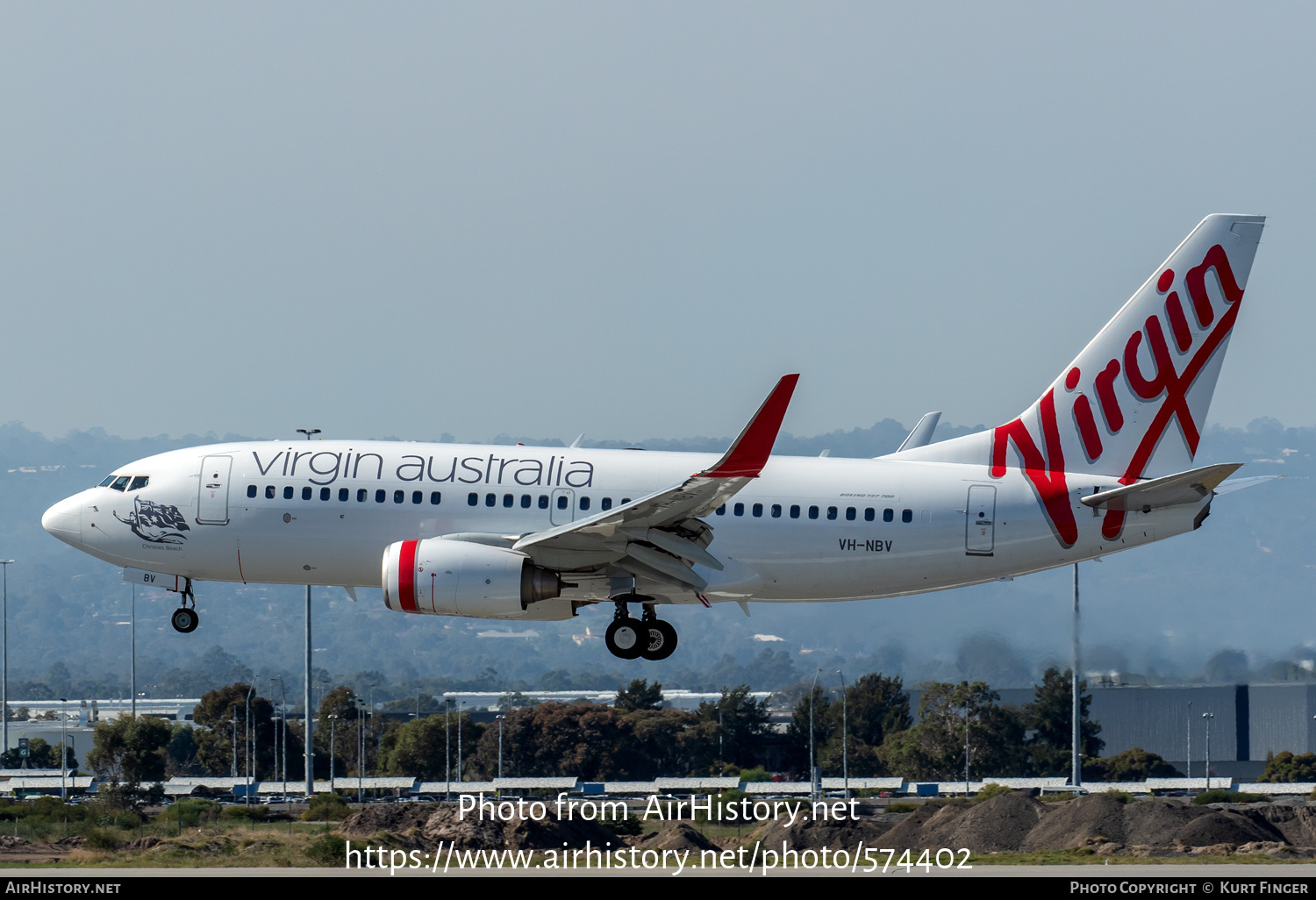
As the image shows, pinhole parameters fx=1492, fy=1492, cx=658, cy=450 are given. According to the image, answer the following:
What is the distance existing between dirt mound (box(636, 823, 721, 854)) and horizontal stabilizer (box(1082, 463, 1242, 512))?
17698 millimetres

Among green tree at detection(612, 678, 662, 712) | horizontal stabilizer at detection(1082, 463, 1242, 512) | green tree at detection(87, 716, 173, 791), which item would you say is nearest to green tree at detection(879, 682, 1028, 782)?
green tree at detection(612, 678, 662, 712)

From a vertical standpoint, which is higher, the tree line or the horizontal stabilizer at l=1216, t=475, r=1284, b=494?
the horizontal stabilizer at l=1216, t=475, r=1284, b=494

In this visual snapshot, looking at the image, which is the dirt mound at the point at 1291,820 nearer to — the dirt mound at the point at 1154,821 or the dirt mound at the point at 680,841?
the dirt mound at the point at 1154,821

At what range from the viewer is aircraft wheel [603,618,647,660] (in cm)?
3369

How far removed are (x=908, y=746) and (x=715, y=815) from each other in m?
46.4

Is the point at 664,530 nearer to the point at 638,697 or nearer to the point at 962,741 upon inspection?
the point at 962,741

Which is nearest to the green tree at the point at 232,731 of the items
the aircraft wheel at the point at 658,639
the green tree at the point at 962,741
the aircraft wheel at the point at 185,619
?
the green tree at the point at 962,741

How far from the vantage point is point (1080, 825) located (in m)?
46.3

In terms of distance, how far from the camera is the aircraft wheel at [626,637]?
3369cm

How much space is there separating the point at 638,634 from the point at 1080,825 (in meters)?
19.8

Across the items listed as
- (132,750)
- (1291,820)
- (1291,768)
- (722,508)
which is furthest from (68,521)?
(1291,768)

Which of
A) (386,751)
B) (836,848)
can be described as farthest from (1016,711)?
(836,848)

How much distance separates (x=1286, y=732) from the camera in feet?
350

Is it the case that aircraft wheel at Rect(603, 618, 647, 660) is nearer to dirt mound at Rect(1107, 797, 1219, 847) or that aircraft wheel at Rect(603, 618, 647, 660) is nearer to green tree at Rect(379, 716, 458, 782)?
dirt mound at Rect(1107, 797, 1219, 847)
